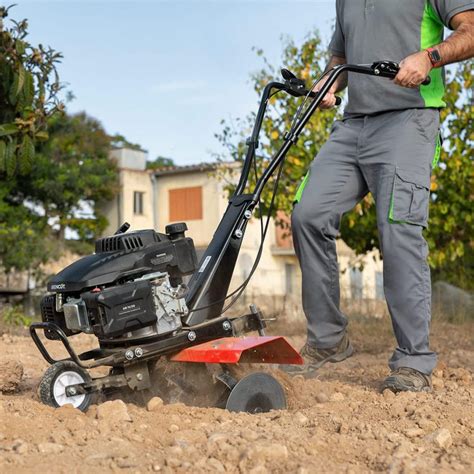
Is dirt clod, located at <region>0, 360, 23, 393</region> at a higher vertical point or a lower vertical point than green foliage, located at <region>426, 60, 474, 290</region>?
lower

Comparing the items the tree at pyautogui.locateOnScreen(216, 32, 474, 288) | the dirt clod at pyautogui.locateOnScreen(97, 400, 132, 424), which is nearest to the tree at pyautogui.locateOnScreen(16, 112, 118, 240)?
the tree at pyautogui.locateOnScreen(216, 32, 474, 288)

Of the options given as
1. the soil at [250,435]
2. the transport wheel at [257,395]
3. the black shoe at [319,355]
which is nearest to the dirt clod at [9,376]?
the soil at [250,435]

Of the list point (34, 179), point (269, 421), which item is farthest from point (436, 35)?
Answer: point (34, 179)

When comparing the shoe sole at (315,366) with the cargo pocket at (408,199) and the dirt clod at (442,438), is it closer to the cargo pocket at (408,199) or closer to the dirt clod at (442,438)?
the cargo pocket at (408,199)

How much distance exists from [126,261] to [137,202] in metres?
26.0

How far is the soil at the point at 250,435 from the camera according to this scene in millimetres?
2291

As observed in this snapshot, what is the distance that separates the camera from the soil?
2.29 m

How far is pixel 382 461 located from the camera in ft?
7.66

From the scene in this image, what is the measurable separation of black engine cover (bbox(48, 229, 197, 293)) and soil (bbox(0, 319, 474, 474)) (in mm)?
446

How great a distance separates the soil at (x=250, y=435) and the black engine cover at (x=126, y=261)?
0.45 metres

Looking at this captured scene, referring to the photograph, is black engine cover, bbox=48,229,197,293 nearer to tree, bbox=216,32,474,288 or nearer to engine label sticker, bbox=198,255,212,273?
engine label sticker, bbox=198,255,212,273

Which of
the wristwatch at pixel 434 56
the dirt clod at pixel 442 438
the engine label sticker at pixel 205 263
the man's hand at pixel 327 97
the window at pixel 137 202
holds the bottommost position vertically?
the dirt clod at pixel 442 438

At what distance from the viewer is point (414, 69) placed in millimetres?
3480

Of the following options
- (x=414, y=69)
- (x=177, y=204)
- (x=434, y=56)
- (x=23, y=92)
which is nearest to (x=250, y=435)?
(x=414, y=69)
